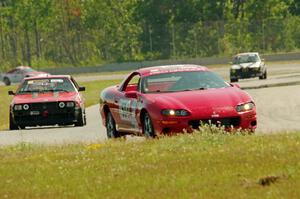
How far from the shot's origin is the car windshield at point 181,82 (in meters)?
16.9

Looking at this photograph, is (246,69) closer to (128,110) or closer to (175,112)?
(128,110)

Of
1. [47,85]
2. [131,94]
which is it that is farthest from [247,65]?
[131,94]

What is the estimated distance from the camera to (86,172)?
10.5m

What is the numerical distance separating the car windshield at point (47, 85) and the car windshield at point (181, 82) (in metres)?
7.58

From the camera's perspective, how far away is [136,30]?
3526 inches

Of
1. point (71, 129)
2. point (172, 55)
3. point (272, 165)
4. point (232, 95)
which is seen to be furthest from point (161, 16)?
point (272, 165)

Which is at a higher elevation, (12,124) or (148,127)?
(148,127)

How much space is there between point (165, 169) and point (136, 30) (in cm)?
7971

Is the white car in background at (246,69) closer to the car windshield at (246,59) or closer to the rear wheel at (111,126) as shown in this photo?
the car windshield at (246,59)

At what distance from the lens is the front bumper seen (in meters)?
15.4

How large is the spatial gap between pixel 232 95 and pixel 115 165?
547 centimetres

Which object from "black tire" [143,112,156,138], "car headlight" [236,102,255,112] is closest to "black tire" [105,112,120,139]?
"black tire" [143,112,156,138]

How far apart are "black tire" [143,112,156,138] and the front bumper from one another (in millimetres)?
228

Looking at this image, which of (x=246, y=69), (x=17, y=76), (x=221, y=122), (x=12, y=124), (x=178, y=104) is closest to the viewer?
(x=221, y=122)
